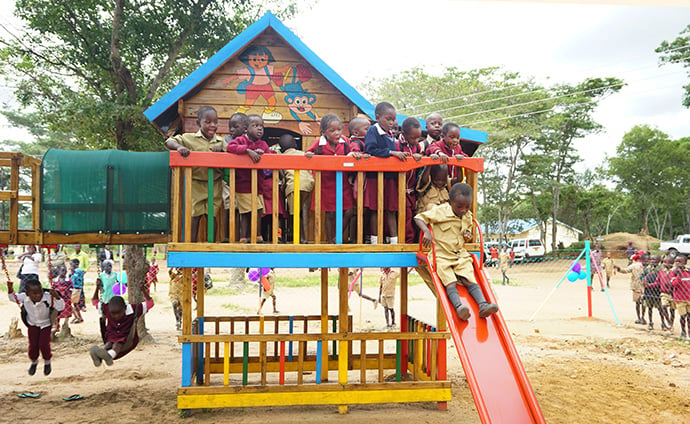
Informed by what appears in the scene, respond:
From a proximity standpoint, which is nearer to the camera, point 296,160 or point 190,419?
point 296,160

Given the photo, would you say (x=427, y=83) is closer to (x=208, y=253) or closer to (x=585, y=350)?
(x=585, y=350)

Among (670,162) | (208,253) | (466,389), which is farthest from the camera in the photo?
(670,162)

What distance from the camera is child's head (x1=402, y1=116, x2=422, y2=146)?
20.5 feet

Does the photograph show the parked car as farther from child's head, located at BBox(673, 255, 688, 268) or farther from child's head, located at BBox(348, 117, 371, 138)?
child's head, located at BBox(348, 117, 371, 138)

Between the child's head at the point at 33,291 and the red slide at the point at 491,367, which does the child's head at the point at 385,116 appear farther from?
the child's head at the point at 33,291

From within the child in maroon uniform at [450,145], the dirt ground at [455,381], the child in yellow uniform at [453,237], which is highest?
the child in maroon uniform at [450,145]

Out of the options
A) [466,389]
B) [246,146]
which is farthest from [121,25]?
[466,389]

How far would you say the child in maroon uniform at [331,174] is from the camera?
5984 millimetres

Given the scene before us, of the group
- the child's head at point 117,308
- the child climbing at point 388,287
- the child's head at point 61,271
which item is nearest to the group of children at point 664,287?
the child climbing at point 388,287

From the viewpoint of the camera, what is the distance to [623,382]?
841 cm

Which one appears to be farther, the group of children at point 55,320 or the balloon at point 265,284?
the balloon at point 265,284

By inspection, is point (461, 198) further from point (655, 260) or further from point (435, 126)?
point (655, 260)

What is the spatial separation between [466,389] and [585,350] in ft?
14.2

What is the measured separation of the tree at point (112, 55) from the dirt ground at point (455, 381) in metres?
2.18
